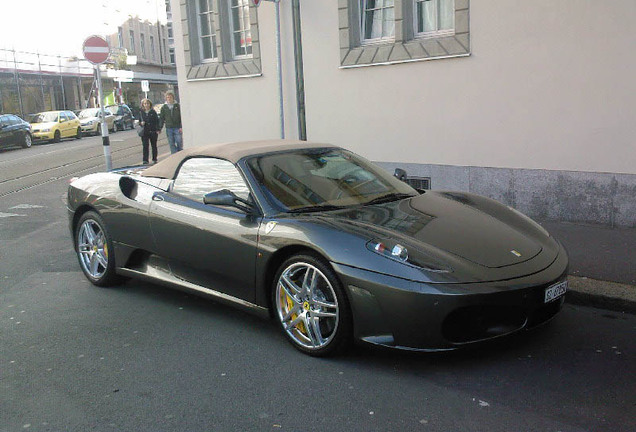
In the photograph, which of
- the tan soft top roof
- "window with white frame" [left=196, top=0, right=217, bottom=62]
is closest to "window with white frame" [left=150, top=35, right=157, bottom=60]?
"window with white frame" [left=196, top=0, right=217, bottom=62]

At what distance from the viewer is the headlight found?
13.3ft

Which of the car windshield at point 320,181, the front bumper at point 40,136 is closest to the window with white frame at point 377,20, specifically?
the car windshield at point 320,181

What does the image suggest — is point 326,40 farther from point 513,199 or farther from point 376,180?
point 376,180

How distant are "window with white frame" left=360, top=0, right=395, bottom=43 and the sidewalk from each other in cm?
399

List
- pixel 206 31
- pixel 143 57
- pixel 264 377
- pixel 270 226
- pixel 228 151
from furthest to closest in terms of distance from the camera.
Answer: pixel 143 57 < pixel 206 31 < pixel 228 151 < pixel 270 226 < pixel 264 377

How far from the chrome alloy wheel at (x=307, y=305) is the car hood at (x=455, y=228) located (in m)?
0.40

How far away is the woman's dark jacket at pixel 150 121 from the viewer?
18.0 m

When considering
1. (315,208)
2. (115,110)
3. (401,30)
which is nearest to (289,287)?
(315,208)

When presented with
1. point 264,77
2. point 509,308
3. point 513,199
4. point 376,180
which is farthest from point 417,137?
point 509,308

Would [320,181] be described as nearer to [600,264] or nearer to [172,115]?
[600,264]

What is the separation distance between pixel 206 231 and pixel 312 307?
3.78 feet

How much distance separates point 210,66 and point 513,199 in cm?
678

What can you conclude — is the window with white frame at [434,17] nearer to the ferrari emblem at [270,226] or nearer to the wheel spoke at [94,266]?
the wheel spoke at [94,266]

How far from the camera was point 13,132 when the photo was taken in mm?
28312
